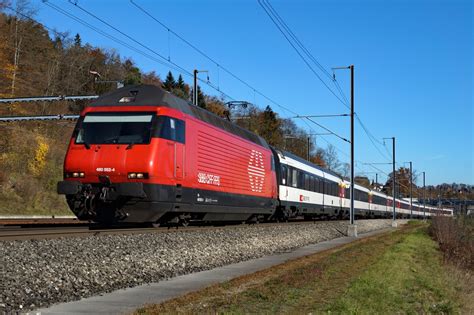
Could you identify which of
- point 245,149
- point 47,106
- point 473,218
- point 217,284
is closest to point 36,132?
point 47,106

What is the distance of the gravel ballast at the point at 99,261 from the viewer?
28.3 feet

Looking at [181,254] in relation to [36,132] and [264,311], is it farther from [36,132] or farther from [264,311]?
[36,132]

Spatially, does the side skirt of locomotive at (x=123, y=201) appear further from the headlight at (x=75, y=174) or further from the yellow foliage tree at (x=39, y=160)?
the yellow foliage tree at (x=39, y=160)

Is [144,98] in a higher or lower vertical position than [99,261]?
higher

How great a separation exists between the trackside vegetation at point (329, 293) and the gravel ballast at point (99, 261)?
177 centimetres

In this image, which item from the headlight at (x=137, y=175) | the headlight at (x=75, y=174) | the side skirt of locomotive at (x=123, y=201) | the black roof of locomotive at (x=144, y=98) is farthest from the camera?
the black roof of locomotive at (x=144, y=98)

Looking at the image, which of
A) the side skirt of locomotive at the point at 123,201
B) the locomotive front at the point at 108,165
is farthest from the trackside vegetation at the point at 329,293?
the locomotive front at the point at 108,165

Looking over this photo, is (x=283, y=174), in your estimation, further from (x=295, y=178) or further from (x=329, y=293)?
(x=329, y=293)

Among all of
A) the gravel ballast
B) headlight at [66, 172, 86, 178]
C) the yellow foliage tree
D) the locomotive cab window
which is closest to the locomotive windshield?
the locomotive cab window

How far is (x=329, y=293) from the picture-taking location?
10109mm

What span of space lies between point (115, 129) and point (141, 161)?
1487 millimetres

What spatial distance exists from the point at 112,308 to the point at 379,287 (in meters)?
5.47

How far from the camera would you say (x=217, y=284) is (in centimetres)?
1107

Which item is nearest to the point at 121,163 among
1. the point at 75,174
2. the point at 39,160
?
the point at 75,174
